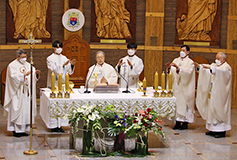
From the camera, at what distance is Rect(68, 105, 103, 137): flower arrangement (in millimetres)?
8094

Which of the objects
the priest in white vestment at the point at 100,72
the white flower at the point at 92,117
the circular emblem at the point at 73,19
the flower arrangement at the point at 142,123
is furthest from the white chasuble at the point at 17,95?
the circular emblem at the point at 73,19

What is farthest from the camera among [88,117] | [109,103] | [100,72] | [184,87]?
[184,87]

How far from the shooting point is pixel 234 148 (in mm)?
9211

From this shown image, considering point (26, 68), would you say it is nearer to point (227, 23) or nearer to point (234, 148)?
point (234, 148)

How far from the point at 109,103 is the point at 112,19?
6.28m

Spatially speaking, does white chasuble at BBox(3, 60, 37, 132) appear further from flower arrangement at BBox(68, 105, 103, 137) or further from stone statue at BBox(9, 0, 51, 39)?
stone statue at BBox(9, 0, 51, 39)

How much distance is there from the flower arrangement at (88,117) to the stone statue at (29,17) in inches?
247

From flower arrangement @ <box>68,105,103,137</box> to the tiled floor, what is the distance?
652mm

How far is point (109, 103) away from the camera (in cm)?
866

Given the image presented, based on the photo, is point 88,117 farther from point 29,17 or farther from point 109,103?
point 29,17

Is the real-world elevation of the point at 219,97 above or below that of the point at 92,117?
above

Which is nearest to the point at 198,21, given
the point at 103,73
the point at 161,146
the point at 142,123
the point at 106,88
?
the point at 103,73

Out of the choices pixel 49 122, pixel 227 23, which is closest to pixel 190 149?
pixel 49 122

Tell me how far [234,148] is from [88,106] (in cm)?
344
